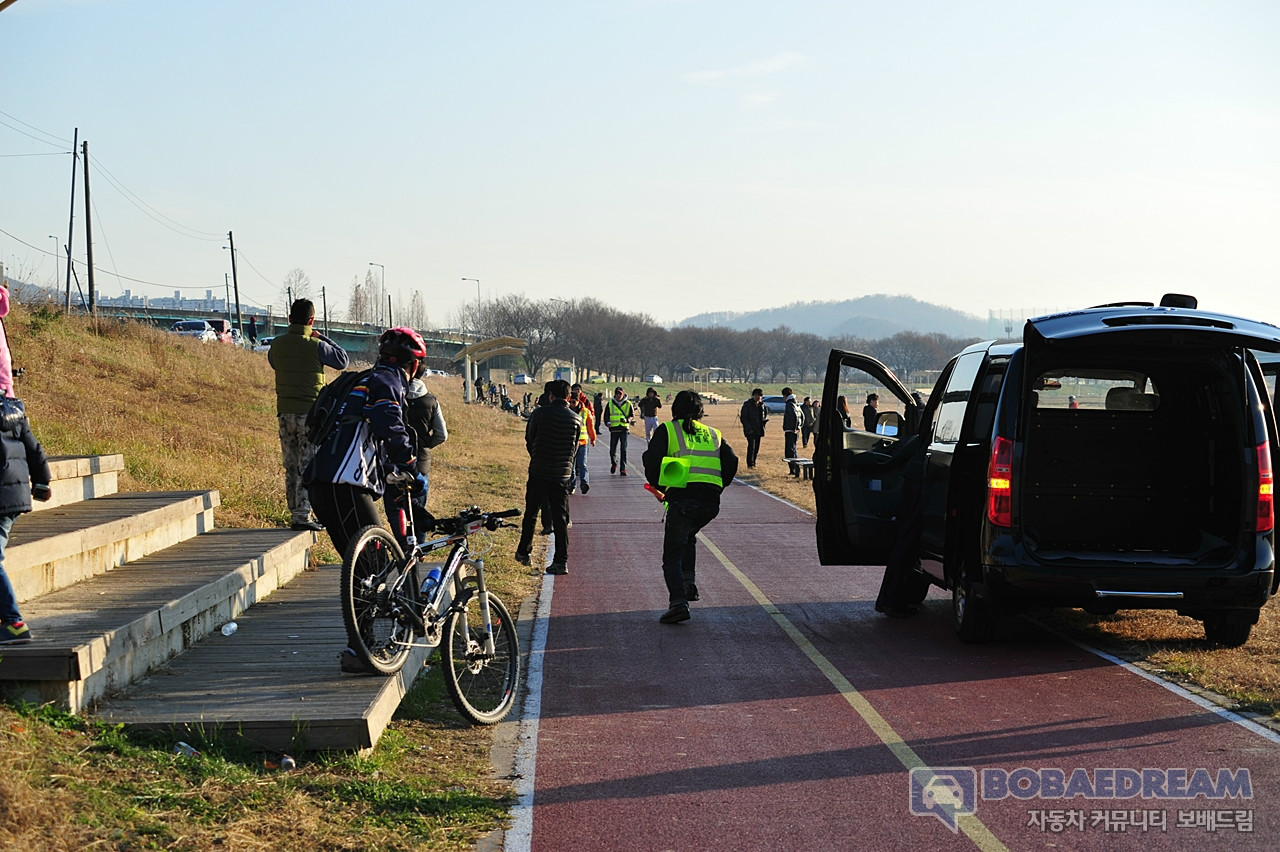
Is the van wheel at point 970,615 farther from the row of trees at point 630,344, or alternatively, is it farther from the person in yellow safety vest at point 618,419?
the row of trees at point 630,344

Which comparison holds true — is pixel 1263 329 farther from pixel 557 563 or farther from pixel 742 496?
pixel 742 496

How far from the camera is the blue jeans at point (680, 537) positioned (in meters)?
9.72

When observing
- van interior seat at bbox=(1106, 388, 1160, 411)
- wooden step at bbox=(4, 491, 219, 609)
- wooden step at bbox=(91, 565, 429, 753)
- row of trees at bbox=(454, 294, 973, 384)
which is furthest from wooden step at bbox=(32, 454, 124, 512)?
row of trees at bbox=(454, 294, 973, 384)

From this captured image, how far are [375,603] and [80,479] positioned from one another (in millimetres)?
4647

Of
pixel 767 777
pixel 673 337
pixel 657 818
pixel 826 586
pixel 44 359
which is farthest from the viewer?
pixel 673 337

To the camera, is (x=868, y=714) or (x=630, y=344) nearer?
(x=868, y=714)

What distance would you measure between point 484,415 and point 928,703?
47.5m

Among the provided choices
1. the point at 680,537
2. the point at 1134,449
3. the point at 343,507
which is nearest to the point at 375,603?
the point at 343,507

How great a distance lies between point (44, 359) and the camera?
2052 centimetres

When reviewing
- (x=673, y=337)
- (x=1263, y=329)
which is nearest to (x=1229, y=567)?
(x=1263, y=329)

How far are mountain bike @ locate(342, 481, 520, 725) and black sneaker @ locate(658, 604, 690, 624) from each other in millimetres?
2855

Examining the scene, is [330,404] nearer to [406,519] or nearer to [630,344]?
[406,519]

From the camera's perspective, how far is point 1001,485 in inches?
313

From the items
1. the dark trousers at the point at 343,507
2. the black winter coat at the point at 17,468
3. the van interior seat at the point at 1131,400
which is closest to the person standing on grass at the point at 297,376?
the dark trousers at the point at 343,507
